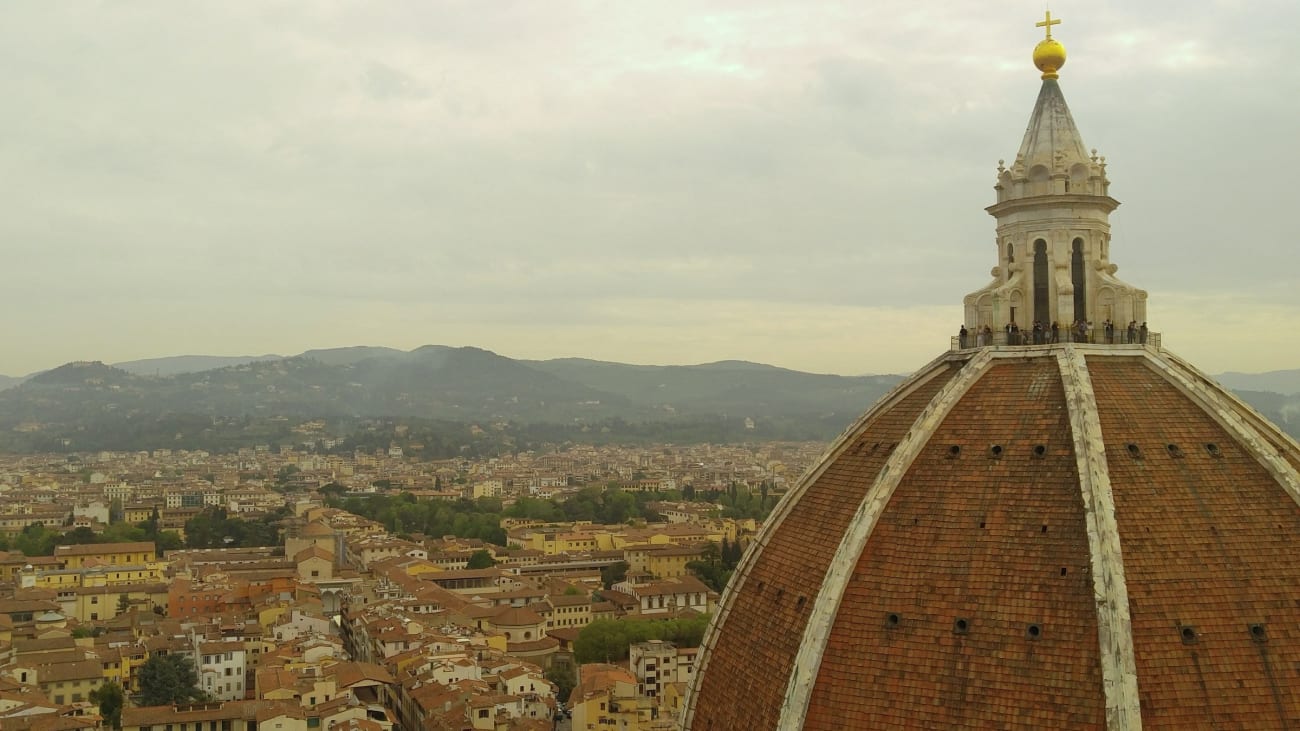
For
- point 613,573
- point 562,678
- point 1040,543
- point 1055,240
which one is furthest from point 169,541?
point 1040,543

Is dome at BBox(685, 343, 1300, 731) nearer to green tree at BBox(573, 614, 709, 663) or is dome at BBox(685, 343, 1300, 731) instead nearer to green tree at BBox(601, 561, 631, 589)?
green tree at BBox(573, 614, 709, 663)

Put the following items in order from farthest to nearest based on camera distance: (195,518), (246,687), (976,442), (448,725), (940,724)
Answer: (195,518), (246,687), (448,725), (976,442), (940,724)

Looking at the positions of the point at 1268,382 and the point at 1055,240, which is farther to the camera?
the point at 1268,382

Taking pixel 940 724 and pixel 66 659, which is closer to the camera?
pixel 940 724

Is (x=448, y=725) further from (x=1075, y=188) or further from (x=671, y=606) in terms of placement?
(x=1075, y=188)

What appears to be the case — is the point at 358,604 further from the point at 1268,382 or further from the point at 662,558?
the point at 1268,382

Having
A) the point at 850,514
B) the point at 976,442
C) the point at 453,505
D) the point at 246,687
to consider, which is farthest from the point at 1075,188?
the point at 453,505

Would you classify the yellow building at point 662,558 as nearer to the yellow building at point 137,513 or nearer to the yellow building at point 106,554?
the yellow building at point 106,554
